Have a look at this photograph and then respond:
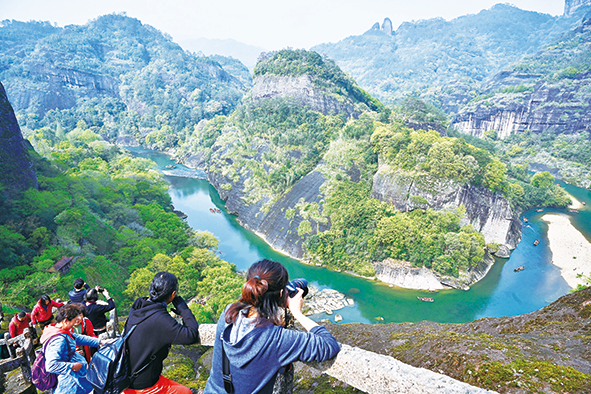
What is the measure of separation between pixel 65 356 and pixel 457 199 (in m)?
32.9

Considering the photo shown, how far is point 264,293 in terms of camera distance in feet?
6.77

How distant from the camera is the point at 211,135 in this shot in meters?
66.8

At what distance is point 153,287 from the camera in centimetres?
271

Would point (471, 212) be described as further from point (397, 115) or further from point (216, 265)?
point (216, 265)

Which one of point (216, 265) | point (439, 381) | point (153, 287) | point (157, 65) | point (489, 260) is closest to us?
point (439, 381)

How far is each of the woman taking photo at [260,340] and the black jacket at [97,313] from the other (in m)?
4.11

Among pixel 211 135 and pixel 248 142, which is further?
pixel 211 135

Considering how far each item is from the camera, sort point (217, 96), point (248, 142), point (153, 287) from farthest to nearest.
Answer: point (217, 96) → point (248, 142) → point (153, 287)

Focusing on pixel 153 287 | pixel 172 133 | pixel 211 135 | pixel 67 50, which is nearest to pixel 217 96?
pixel 172 133

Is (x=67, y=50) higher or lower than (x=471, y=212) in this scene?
higher

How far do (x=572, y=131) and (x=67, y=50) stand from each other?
148 meters

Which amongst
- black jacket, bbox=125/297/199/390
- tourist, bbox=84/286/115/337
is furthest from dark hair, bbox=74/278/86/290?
black jacket, bbox=125/297/199/390

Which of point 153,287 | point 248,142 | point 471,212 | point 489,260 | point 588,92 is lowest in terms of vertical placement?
point 489,260

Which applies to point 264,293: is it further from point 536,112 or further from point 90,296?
point 536,112
